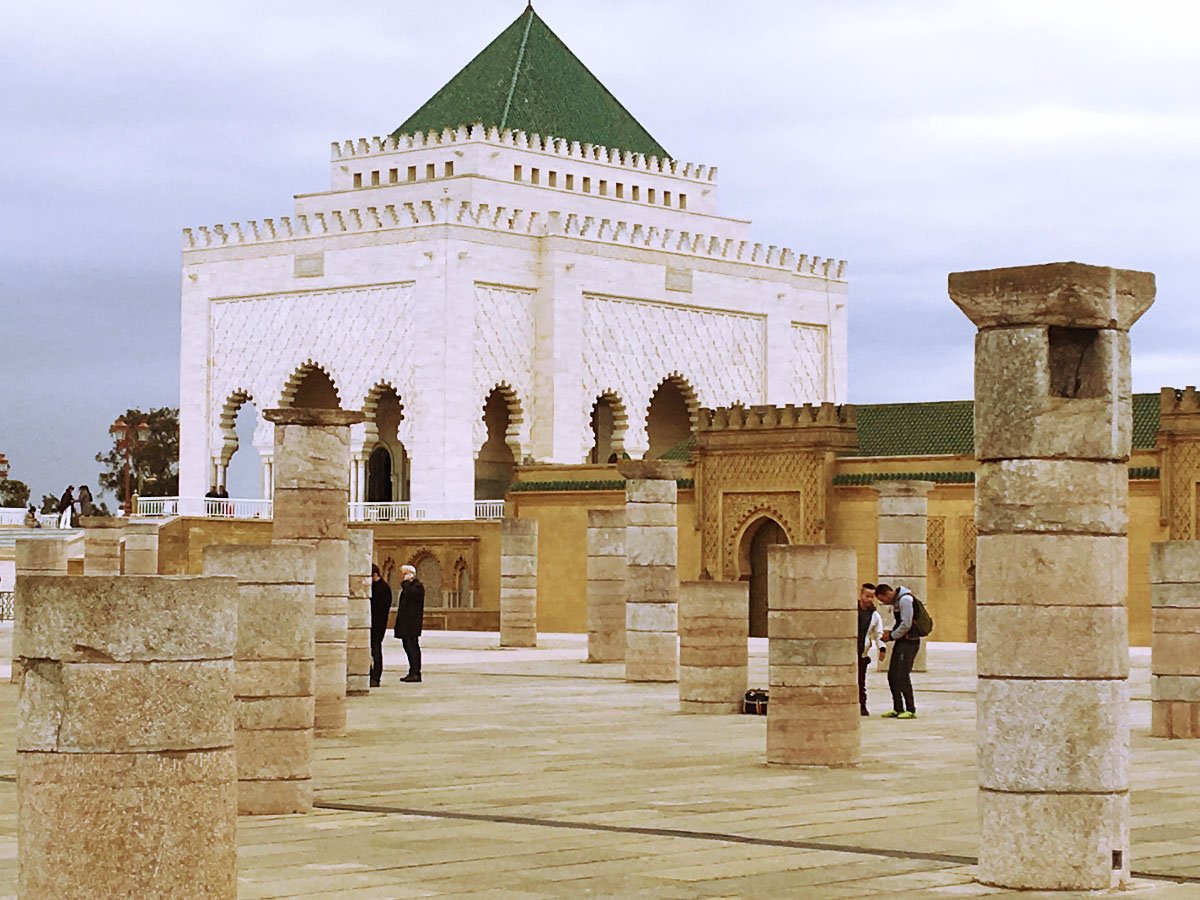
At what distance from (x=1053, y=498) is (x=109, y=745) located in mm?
3071

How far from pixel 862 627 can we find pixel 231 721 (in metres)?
8.02

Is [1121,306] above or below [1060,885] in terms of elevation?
above

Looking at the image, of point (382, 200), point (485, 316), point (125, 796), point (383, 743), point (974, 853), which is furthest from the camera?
point (382, 200)

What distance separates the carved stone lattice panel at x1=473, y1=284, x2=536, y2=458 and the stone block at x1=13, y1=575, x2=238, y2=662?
31.5 metres

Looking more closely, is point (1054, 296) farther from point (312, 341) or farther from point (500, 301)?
point (312, 341)

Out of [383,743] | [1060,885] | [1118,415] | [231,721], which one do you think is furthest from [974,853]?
[383,743]

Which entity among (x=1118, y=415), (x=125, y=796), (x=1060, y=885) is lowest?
(x=1060, y=885)

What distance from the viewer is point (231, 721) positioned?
5094mm

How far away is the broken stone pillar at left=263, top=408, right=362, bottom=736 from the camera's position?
38.8ft

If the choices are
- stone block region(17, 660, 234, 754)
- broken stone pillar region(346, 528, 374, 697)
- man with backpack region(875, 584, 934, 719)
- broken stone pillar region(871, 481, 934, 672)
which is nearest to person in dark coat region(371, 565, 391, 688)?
broken stone pillar region(346, 528, 374, 697)

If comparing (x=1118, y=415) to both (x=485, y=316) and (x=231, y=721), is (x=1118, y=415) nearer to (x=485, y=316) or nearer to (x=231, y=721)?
(x=231, y=721)

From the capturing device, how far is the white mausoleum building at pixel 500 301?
36.7 m

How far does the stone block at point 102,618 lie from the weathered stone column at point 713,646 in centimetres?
852

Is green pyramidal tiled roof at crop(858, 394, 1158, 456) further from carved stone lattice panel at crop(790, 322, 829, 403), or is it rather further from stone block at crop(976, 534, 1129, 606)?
stone block at crop(976, 534, 1129, 606)
